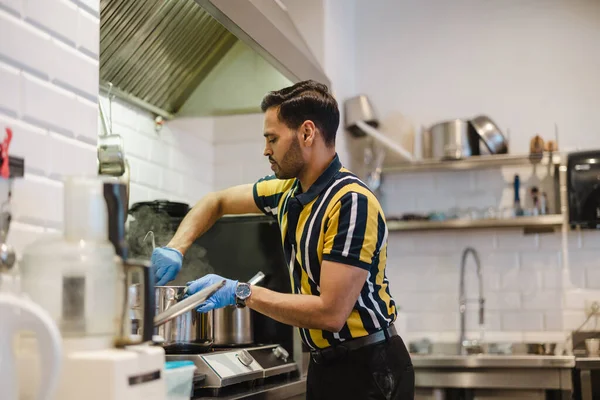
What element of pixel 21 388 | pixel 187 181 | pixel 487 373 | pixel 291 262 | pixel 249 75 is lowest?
pixel 487 373

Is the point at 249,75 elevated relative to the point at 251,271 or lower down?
elevated

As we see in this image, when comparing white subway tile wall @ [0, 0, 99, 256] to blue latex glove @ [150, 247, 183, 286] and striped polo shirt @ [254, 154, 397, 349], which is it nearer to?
blue latex glove @ [150, 247, 183, 286]

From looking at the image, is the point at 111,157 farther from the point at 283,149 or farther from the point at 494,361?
the point at 494,361

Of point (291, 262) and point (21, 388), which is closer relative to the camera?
point (21, 388)

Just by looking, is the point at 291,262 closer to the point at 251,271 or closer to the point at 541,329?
the point at 251,271

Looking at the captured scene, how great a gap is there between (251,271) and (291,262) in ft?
1.78

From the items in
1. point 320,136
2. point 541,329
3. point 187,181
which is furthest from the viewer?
point 541,329

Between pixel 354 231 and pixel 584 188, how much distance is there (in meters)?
2.26

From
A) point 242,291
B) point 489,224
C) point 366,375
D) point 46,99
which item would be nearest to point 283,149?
point 242,291

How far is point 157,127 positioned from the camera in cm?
354

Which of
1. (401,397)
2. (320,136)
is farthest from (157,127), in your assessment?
(401,397)

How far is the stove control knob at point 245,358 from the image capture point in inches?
99.2

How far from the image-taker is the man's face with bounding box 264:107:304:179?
258cm

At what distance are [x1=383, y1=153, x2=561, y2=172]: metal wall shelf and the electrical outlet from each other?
772mm
